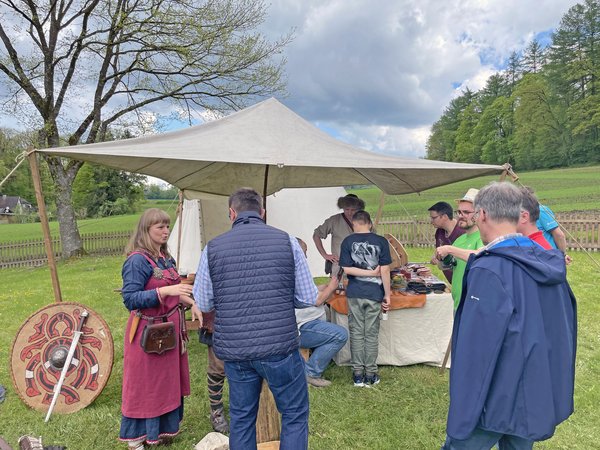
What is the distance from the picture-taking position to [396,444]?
263 centimetres

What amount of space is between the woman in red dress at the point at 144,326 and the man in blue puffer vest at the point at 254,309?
0.55 metres

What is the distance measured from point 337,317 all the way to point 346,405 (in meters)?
0.89

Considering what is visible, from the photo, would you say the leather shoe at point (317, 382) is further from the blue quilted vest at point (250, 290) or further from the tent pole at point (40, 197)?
the tent pole at point (40, 197)

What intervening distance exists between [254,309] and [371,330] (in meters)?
1.91

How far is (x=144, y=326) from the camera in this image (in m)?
2.35

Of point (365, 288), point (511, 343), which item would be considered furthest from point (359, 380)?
point (511, 343)

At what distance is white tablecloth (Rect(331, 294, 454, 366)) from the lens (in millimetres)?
3787

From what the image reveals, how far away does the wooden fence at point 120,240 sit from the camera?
34.6 feet

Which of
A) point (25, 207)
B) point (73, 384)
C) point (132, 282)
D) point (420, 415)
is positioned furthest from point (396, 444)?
point (25, 207)

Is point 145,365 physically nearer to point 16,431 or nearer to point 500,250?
point 16,431

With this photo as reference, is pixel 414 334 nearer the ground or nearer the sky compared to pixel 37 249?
nearer the ground

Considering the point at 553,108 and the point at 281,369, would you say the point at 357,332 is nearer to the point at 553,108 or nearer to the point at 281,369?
the point at 281,369

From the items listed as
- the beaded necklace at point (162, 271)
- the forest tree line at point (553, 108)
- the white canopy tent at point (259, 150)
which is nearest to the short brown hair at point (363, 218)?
the white canopy tent at point (259, 150)

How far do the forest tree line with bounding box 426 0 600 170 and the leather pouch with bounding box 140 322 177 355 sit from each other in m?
39.1
